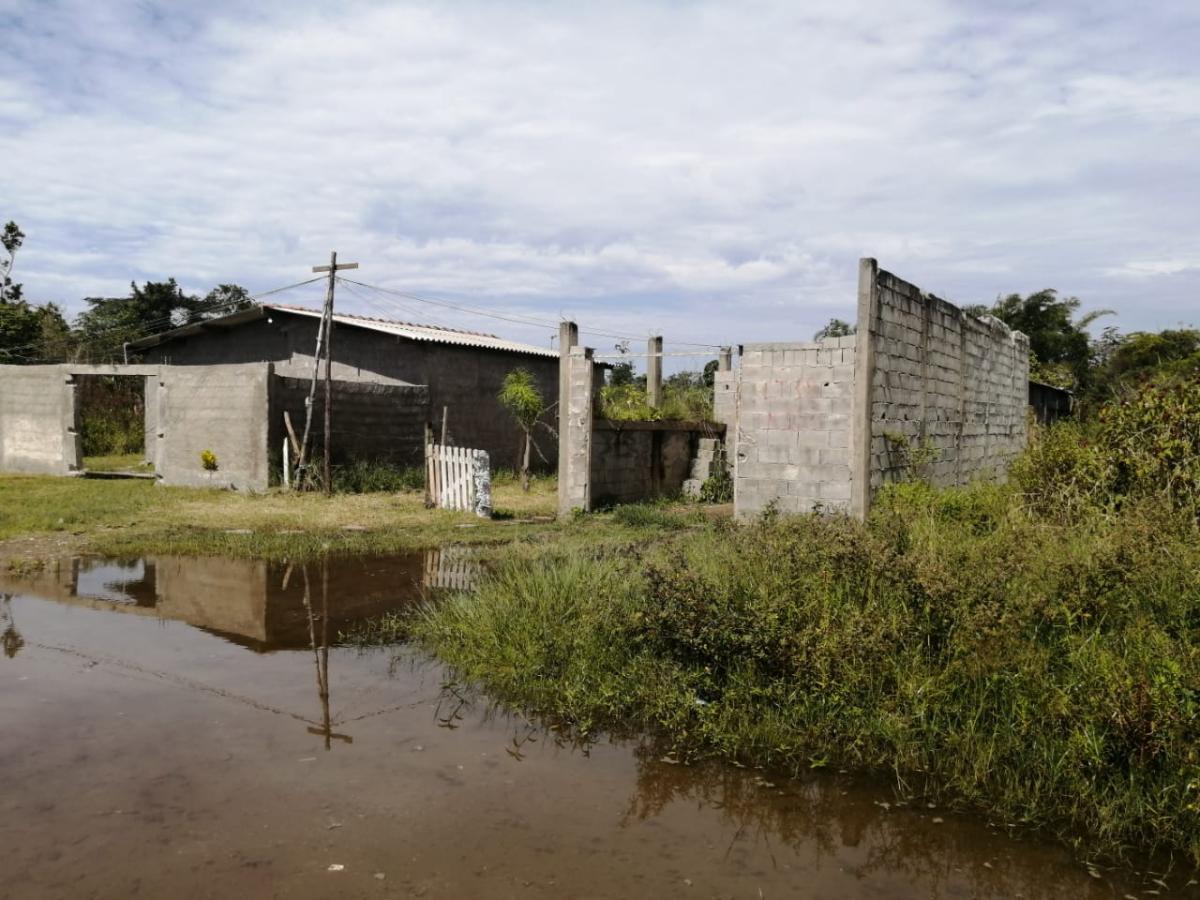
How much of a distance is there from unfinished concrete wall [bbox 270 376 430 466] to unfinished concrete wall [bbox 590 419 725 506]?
16.0 feet

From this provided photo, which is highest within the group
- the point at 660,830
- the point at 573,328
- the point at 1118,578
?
the point at 573,328

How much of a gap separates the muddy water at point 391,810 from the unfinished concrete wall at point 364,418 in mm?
9837

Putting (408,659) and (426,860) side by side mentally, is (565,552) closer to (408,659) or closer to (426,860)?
(408,659)

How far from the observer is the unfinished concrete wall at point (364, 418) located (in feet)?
50.9

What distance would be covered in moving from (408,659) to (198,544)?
5227mm

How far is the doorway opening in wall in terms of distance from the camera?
21406mm

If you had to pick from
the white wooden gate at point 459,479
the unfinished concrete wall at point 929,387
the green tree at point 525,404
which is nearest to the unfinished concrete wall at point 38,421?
the white wooden gate at point 459,479

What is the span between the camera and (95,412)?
71.6 feet

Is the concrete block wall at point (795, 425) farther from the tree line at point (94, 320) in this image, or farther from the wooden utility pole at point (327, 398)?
the tree line at point (94, 320)

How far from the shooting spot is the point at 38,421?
58.0 feet

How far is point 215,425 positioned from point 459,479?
4986mm

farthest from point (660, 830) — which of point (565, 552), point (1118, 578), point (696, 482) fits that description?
point (696, 482)

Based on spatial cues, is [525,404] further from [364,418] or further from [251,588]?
[251,588]

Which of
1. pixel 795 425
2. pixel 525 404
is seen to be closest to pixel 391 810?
pixel 795 425
